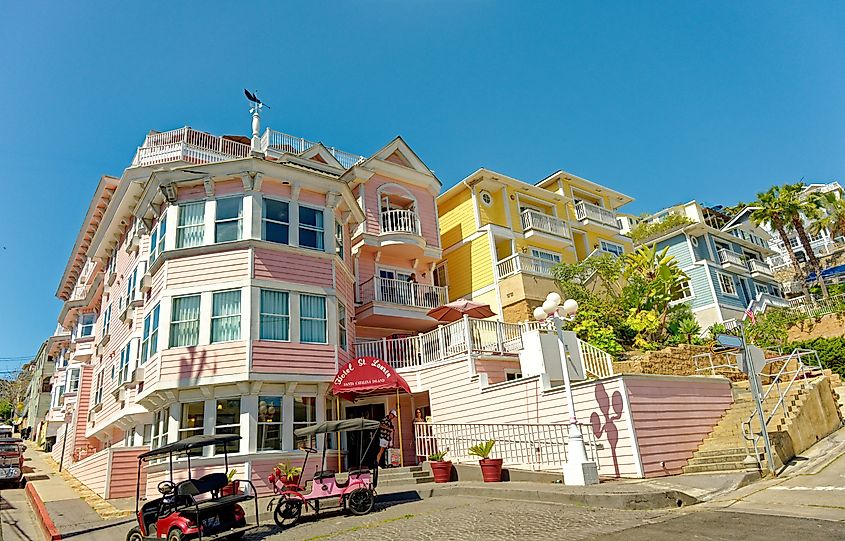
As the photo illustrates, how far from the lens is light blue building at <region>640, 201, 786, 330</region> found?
35.2 meters

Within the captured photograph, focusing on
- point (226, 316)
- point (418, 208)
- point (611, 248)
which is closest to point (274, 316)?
point (226, 316)

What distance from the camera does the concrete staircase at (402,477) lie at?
14.1 m

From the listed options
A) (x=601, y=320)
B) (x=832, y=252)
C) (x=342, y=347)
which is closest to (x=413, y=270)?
(x=342, y=347)

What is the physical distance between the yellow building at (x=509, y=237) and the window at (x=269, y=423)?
12550 millimetres

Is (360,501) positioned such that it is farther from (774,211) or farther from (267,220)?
(774,211)

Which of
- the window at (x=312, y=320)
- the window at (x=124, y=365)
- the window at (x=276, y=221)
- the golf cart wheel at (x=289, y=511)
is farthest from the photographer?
the window at (x=124, y=365)

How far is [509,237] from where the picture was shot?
27.4 metres

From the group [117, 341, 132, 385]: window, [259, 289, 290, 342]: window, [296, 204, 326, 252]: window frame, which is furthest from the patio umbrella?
[117, 341, 132, 385]: window

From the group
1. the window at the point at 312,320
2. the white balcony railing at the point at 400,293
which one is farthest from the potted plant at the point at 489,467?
the white balcony railing at the point at 400,293

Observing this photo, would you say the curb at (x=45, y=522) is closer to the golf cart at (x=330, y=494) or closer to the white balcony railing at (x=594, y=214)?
the golf cart at (x=330, y=494)

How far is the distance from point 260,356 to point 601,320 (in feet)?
50.0

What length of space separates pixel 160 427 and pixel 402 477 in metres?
7.69

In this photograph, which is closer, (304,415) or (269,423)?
(269,423)

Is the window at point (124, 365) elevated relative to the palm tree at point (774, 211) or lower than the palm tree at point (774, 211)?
lower
